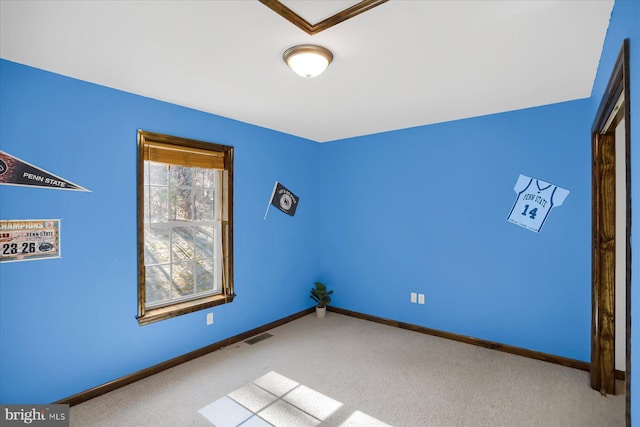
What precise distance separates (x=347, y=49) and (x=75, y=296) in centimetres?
261

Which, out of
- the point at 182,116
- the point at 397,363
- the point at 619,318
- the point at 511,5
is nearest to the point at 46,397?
the point at 182,116

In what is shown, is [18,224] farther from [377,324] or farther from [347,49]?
[377,324]

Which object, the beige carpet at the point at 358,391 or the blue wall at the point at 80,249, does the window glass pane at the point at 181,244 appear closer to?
the blue wall at the point at 80,249

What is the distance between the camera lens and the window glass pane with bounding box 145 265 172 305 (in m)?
3.08

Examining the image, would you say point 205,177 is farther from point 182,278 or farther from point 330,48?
point 330,48

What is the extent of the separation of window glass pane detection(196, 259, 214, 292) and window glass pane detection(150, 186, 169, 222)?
64 cm

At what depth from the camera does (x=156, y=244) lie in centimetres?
313

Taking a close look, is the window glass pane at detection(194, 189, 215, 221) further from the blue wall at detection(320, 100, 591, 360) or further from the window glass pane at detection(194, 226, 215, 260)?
the blue wall at detection(320, 100, 591, 360)

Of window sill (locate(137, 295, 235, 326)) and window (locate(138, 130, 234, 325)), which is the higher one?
window (locate(138, 130, 234, 325))

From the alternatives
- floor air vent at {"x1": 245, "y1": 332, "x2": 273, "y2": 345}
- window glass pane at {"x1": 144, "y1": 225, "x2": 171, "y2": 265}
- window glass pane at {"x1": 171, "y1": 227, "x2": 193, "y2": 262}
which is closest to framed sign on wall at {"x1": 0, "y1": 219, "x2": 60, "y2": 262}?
window glass pane at {"x1": 144, "y1": 225, "x2": 171, "y2": 265}

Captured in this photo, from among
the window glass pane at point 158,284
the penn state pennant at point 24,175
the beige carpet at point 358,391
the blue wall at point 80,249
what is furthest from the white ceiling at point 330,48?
the beige carpet at point 358,391

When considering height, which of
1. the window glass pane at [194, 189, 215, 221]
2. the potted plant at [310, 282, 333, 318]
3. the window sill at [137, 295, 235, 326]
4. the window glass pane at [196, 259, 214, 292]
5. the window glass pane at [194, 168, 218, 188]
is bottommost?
the potted plant at [310, 282, 333, 318]

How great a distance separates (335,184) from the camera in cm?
464

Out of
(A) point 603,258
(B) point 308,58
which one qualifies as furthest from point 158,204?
(A) point 603,258
